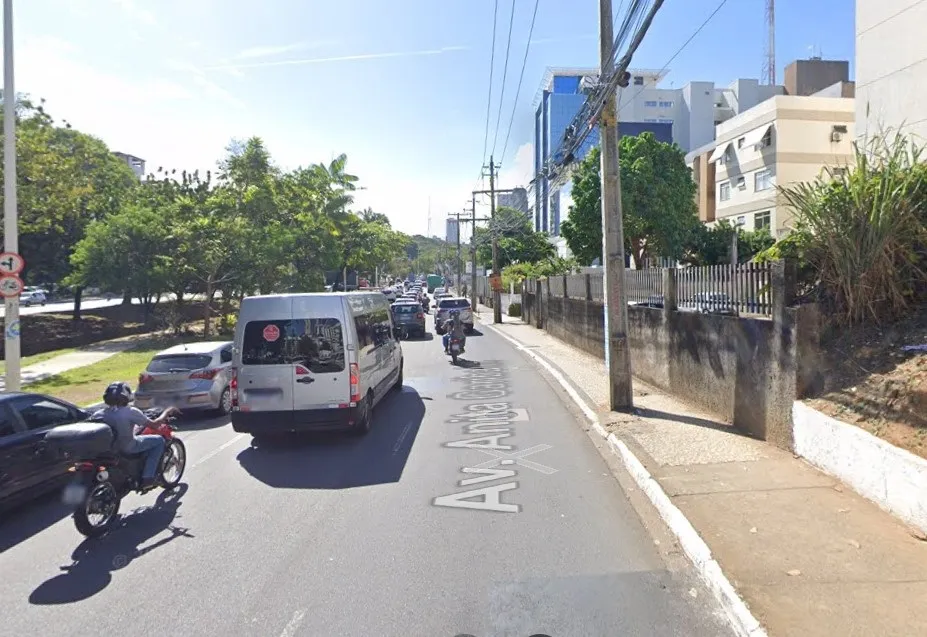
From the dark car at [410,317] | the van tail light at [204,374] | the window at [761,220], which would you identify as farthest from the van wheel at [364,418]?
the window at [761,220]

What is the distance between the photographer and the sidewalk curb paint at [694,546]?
13.1ft

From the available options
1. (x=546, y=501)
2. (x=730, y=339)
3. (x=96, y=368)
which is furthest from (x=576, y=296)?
(x=546, y=501)

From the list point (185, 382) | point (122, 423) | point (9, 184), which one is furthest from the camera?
point (9, 184)

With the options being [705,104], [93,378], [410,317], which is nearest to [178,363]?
[93,378]

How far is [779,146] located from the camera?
3912 centimetres

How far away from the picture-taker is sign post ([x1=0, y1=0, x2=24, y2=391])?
1187 cm

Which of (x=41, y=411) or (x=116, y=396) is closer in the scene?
(x=116, y=396)

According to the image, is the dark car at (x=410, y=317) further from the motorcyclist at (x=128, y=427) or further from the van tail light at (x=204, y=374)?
the motorcyclist at (x=128, y=427)

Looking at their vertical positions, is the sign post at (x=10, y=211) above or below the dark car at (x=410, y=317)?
Result: above

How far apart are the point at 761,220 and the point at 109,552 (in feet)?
138

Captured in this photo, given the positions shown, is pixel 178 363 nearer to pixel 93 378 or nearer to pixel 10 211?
pixel 10 211

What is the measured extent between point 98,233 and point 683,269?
78.3 feet

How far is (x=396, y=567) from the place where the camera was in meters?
5.04

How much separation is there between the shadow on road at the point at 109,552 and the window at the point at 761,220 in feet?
129
